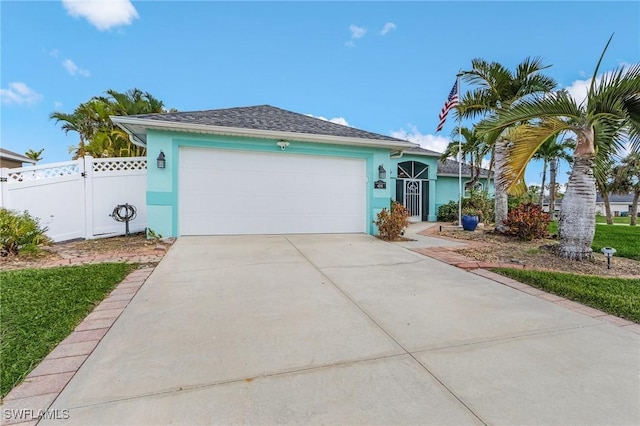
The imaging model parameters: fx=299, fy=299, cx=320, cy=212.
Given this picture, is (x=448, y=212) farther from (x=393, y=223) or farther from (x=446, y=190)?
(x=393, y=223)

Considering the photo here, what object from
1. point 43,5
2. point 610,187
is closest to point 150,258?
point 43,5

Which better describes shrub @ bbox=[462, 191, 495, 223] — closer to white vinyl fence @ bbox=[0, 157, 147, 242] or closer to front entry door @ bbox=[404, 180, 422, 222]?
front entry door @ bbox=[404, 180, 422, 222]

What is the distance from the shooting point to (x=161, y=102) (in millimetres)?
12852

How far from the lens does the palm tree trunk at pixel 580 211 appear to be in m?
5.32

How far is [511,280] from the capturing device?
4480 mm

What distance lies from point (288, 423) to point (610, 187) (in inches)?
1352

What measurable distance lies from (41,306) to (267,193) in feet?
18.1

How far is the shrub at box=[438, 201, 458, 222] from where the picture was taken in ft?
47.7

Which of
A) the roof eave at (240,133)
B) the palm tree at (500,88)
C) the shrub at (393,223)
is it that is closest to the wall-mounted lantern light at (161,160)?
the roof eave at (240,133)

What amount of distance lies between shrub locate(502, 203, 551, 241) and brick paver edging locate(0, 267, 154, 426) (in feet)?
29.6

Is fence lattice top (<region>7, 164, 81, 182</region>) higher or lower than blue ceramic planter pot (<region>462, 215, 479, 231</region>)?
higher

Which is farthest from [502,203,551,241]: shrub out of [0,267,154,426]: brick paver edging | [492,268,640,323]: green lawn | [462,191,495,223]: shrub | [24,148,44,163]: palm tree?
[24,148,44,163]: palm tree

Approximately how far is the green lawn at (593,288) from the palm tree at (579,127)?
1.21 m

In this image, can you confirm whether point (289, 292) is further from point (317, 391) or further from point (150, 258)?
point (150, 258)
